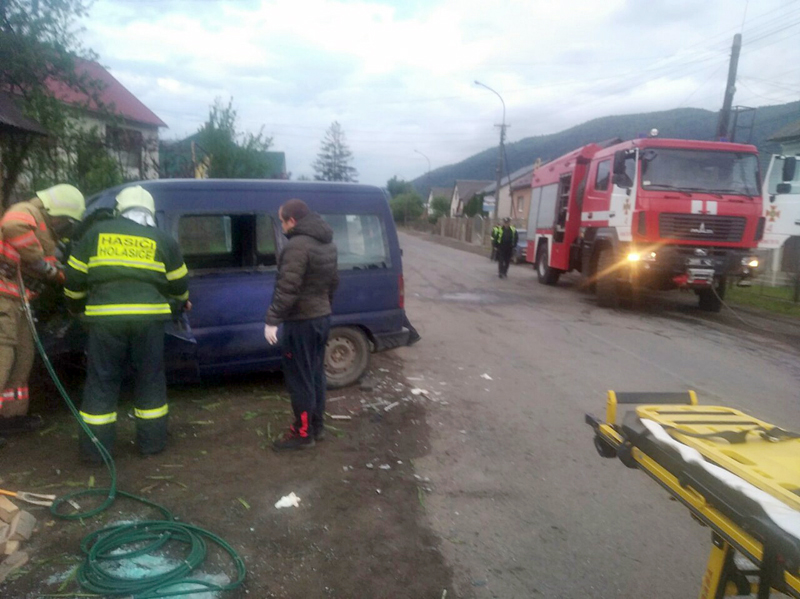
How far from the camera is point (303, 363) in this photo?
477 cm

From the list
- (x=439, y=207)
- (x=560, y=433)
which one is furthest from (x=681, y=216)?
(x=439, y=207)

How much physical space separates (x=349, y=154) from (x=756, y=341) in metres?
74.0

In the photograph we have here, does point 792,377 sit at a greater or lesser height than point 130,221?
lesser

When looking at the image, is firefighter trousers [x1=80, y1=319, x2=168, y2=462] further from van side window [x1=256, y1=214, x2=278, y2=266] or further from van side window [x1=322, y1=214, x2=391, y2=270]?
van side window [x1=322, y1=214, x2=391, y2=270]

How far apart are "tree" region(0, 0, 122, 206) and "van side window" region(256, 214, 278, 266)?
595 centimetres

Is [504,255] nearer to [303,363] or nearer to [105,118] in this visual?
[105,118]

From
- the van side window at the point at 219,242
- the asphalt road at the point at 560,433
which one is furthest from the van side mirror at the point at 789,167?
the van side window at the point at 219,242

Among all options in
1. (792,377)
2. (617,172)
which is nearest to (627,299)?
(617,172)

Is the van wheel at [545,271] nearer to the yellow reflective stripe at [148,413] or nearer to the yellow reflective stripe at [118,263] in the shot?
the yellow reflective stripe at [148,413]

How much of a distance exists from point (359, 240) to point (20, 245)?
116 inches

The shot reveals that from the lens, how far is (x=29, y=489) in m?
4.01

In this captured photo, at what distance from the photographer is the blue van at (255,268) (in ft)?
18.1

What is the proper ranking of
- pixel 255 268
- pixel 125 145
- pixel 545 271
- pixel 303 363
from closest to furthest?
pixel 303 363
pixel 255 268
pixel 125 145
pixel 545 271

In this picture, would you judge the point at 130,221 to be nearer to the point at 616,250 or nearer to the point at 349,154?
the point at 616,250
